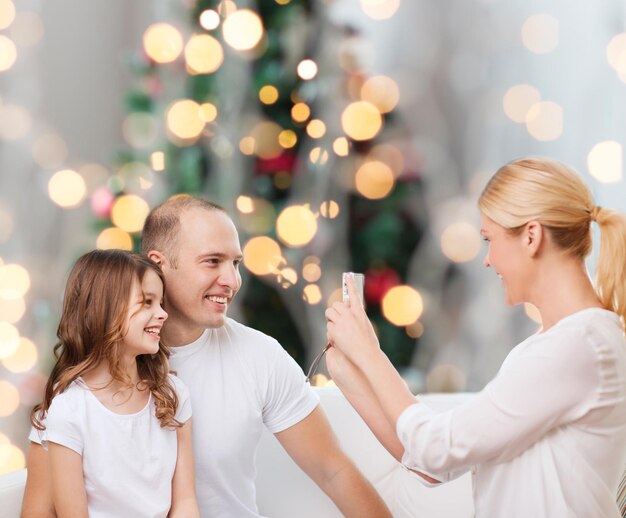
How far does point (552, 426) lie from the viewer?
139cm

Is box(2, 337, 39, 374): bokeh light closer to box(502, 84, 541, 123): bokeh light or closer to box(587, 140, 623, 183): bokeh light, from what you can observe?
box(502, 84, 541, 123): bokeh light

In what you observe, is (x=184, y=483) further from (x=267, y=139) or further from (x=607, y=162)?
(x=607, y=162)

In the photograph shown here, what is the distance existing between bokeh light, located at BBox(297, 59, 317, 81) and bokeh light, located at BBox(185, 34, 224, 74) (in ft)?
1.01

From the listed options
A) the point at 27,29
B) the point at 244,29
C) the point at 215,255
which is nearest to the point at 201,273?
the point at 215,255

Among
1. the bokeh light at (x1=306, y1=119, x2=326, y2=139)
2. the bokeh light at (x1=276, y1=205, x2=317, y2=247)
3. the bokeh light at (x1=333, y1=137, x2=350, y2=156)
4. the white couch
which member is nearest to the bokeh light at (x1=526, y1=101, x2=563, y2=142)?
the bokeh light at (x1=333, y1=137, x2=350, y2=156)

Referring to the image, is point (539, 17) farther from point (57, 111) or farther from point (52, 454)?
point (52, 454)

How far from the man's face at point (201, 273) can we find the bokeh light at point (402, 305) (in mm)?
1515

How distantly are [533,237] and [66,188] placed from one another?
2487mm

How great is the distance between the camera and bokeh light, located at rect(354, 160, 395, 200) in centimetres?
329

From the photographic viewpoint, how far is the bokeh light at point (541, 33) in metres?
3.54

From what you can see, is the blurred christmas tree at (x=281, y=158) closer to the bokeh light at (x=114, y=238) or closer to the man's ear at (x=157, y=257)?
the bokeh light at (x=114, y=238)

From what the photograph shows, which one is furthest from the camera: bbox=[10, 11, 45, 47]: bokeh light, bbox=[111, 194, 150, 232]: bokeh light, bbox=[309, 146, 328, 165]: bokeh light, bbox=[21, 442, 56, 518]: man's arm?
bbox=[10, 11, 45, 47]: bokeh light

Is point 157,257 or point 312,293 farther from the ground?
point 157,257

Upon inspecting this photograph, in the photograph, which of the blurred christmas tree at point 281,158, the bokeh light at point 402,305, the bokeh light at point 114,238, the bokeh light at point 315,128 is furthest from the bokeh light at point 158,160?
the bokeh light at point 402,305
